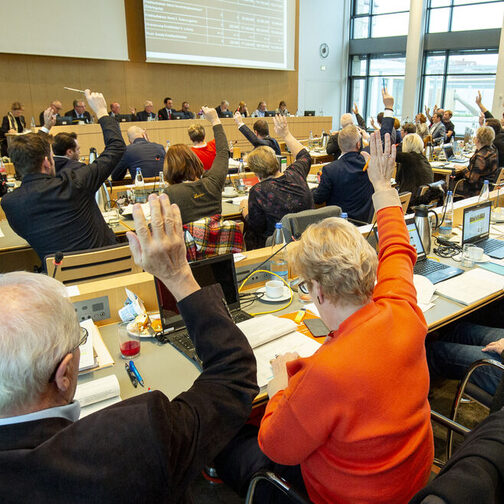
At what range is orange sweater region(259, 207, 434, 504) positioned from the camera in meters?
1.08

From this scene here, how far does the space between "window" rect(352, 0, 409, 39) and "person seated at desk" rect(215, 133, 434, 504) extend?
15008mm

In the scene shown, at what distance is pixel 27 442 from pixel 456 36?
48.9 feet

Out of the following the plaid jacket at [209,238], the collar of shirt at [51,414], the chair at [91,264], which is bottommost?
the chair at [91,264]

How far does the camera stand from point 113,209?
13.7 feet

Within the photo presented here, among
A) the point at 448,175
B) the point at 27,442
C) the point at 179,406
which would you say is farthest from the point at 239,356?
the point at 448,175

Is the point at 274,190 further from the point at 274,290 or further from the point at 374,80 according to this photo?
the point at 374,80

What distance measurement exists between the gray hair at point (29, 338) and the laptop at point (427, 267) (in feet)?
6.91

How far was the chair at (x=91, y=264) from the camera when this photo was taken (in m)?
2.39

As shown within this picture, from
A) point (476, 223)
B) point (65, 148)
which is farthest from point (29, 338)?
point (65, 148)

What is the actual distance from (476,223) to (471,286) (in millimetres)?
862

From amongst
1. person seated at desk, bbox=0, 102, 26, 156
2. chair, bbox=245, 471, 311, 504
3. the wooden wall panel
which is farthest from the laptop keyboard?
the wooden wall panel

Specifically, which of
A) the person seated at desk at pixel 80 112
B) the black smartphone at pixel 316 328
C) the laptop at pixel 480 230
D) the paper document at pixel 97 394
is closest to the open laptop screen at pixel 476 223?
the laptop at pixel 480 230

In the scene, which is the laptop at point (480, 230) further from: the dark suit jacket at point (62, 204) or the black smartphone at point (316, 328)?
the dark suit jacket at point (62, 204)

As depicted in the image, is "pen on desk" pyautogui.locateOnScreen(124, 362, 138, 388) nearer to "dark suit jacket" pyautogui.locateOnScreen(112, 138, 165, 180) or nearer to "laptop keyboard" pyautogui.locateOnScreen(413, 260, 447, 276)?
"laptop keyboard" pyautogui.locateOnScreen(413, 260, 447, 276)
